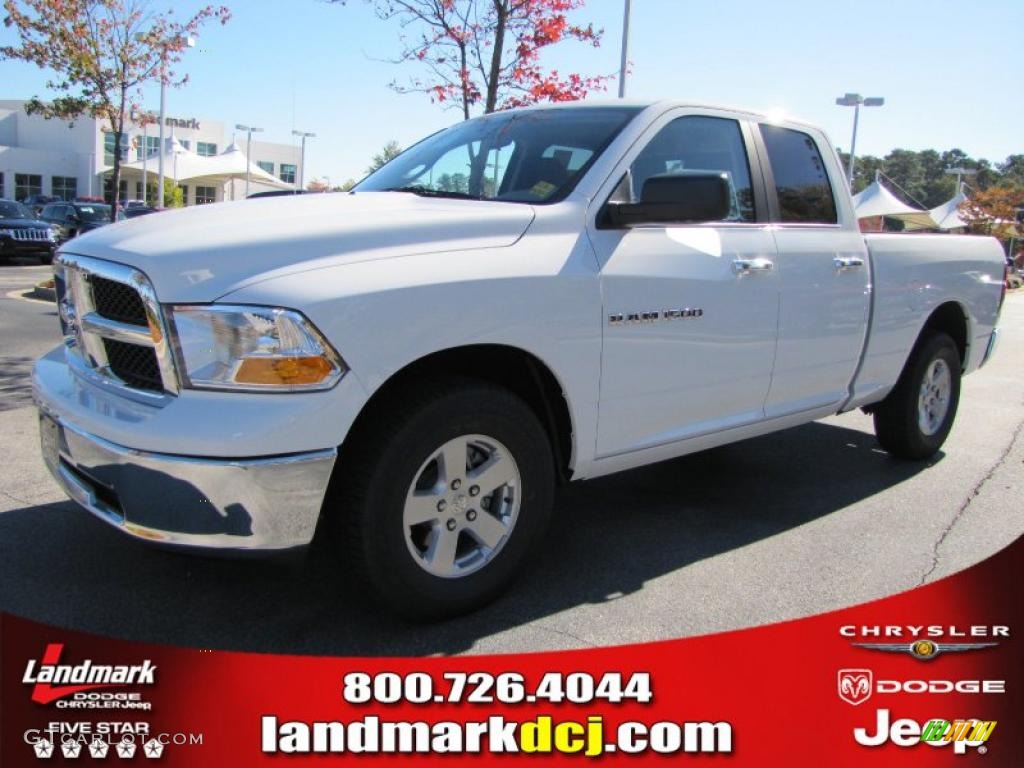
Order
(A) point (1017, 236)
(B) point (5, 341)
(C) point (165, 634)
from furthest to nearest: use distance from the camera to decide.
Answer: (A) point (1017, 236) < (B) point (5, 341) < (C) point (165, 634)

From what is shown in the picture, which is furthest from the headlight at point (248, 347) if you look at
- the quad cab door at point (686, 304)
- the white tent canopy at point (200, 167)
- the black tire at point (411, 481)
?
the white tent canopy at point (200, 167)

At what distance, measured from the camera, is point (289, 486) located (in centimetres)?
251

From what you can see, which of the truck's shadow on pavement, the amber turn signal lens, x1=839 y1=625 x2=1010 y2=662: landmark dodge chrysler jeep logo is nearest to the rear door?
the truck's shadow on pavement

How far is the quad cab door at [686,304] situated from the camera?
326 cm

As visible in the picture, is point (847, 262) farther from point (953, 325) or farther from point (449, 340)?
point (449, 340)

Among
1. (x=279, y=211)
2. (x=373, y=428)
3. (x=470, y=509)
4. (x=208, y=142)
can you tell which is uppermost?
(x=208, y=142)

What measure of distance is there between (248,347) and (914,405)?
4.18 metres

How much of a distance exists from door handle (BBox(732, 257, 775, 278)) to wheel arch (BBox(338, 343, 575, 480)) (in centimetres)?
106

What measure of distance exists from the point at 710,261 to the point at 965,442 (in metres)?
3.64

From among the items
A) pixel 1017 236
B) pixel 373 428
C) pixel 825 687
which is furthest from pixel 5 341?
pixel 1017 236

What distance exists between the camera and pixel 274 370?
2486mm

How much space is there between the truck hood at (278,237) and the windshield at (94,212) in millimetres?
21393

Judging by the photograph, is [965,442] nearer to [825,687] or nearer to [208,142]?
[825,687]

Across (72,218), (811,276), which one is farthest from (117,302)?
(72,218)
